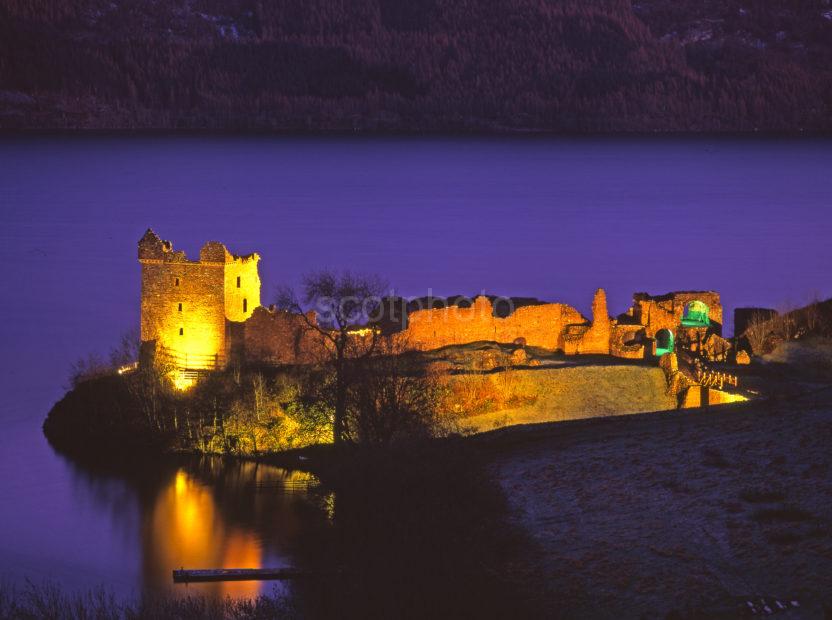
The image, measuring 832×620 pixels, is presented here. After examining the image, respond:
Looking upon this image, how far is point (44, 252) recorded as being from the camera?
110 m

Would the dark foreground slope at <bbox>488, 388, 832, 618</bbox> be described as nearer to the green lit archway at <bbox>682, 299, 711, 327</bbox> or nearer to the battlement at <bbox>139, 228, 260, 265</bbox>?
the green lit archway at <bbox>682, 299, 711, 327</bbox>

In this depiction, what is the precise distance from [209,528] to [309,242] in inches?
2656

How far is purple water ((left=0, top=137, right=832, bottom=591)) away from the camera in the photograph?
48.0 meters

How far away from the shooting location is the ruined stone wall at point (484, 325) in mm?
52125

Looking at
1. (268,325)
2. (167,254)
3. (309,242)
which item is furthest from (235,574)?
(309,242)

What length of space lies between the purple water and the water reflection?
0.41 ft

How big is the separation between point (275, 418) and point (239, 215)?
3231 inches

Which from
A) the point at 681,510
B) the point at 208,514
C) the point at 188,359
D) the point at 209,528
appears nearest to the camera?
the point at 681,510

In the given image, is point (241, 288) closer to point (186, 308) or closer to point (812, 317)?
point (186, 308)

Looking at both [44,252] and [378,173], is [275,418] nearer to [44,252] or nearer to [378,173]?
[44,252]

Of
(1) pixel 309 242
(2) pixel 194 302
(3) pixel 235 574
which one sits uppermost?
(1) pixel 309 242

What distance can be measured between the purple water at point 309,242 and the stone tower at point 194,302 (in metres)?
4.86

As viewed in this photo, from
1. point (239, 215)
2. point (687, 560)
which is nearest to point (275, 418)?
point (687, 560)

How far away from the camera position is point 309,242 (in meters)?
112
